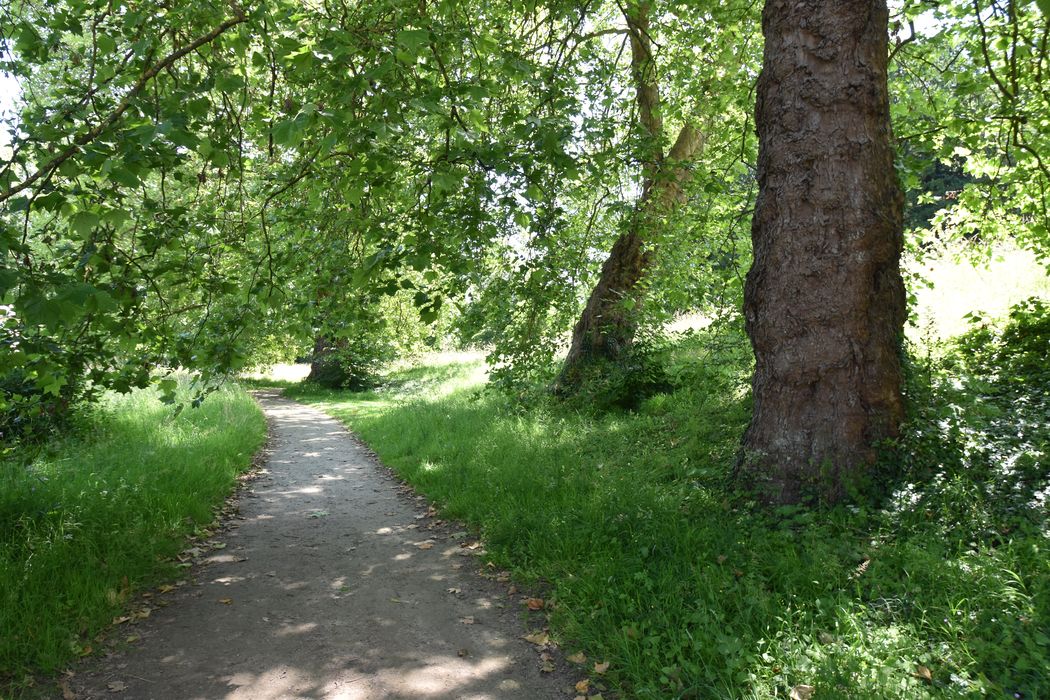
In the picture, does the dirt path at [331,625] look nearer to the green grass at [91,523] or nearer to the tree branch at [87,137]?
the green grass at [91,523]

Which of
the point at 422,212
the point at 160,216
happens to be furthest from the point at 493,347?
the point at 160,216

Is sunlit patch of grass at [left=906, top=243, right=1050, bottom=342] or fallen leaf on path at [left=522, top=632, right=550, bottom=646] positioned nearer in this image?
fallen leaf on path at [left=522, top=632, right=550, bottom=646]

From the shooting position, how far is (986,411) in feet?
17.4

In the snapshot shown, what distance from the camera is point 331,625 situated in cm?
468

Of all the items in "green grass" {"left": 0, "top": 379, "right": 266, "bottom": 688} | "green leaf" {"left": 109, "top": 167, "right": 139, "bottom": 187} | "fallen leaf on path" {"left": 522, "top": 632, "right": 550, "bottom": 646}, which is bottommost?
"fallen leaf on path" {"left": 522, "top": 632, "right": 550, "bottom": 646}

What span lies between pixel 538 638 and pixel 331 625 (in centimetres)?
146

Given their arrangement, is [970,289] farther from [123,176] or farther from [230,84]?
[123,176]

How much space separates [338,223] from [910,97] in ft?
23.9

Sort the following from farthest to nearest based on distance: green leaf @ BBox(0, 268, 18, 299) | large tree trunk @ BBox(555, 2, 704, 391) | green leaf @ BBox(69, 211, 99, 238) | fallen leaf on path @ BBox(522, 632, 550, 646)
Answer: large tree trunk @ BBox(555, 2, 704, 391)
fallen leaf on path @ BBox(522, 632, 550, 646)
green leaf @ BBox(69, 211, 99, 238)
green leaf @ BBox(0, 268, 18, 299)

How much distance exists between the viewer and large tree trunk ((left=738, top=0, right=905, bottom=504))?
504 cm

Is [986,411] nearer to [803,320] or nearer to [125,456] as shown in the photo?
[803,320]

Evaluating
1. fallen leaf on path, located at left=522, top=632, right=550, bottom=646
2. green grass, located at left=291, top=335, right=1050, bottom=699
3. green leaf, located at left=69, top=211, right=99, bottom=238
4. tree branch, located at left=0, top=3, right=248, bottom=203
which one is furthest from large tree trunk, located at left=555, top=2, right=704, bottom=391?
green leaf, located at left=69, top=211, right=99, bottom=238

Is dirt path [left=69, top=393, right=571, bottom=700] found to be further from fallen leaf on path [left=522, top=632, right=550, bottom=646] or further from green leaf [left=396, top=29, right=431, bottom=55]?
green leaf [left=396, top=29, right=431, bottom=55]

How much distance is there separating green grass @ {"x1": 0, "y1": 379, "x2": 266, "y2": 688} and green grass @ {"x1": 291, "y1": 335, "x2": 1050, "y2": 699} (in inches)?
113
